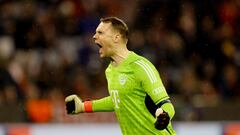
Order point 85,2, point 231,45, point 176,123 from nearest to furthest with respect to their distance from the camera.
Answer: point 176,123
point 231,45
point 85,2

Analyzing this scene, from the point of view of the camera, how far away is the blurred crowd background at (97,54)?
14.5 m

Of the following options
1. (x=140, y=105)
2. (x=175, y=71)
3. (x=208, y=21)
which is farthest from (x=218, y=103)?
(x=140, y=105)

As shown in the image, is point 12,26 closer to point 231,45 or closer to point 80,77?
point 80,77

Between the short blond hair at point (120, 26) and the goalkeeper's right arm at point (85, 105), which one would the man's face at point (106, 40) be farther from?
the goalkeeper's right arm at point (85, 105)

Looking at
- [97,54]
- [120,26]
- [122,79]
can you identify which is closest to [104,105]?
[122,79]

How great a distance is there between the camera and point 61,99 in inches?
587

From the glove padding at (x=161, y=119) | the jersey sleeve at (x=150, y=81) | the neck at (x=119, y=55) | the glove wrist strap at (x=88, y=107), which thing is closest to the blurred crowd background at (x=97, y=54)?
the glove wrist strap at (x=88, y=107)

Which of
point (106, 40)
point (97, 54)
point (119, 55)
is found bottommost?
point (119, 55)

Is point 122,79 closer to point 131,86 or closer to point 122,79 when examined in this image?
point 122,79

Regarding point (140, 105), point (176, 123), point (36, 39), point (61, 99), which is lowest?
point (140, 105)

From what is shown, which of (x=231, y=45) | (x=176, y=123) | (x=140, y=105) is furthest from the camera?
(x=231, y=45)

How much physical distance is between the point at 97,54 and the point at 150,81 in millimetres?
8035

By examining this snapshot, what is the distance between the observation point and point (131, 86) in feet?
25.4

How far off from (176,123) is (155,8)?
3.68m
